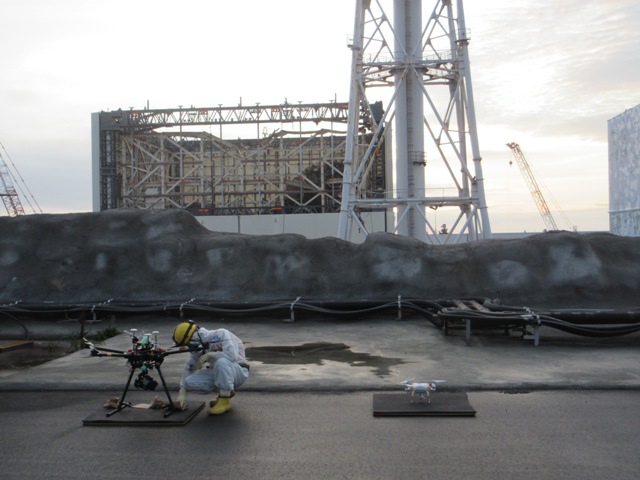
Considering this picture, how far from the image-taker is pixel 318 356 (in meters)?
12.5

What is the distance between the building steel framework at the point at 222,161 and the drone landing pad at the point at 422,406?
42086mm

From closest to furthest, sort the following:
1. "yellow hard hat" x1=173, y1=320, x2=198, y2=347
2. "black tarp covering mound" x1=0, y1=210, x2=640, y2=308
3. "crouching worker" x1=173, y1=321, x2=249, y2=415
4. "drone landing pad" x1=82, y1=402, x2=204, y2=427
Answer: "drone landing pad" x1=82, y1=402, x2=204, y2=427 < "yellow hard hat" x1=173, y1=320, x2=198, y2=347 < "crouching worker" x1=173, y1=321, x2=249, y2=415 < "black tarp covering mound" x1=0, y1=210, x2=640, y2=308

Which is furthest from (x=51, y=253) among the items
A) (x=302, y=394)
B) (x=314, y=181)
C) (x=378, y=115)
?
(x=314, y=181)

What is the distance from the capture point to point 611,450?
281 inches

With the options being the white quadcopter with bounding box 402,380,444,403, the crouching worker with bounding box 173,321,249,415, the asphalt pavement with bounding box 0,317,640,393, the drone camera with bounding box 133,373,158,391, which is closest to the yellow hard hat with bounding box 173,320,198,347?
the crouching worker with bounding box 173,321,249,415

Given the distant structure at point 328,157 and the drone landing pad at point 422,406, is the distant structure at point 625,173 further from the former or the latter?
the drone landing pad at point 422,406

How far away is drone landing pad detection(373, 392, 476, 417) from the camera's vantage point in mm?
8492

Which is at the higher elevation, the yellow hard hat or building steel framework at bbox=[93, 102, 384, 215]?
building steel framework at bbox=[93, 102, 384, 215]

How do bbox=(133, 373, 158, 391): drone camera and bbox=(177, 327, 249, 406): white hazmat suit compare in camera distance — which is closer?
bbox=(177, 327, 249, 406): white hazmat suit

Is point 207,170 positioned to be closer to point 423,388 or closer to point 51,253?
point 51,253

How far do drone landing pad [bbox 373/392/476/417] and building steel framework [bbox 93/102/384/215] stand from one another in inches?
1657

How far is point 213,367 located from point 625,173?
78.2 meters

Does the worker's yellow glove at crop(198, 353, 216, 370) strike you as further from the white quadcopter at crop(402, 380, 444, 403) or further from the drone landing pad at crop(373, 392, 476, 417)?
the white quadcopter at crop(402, 380, 444, 403)

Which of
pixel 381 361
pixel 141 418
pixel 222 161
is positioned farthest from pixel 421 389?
pixel 222 161
